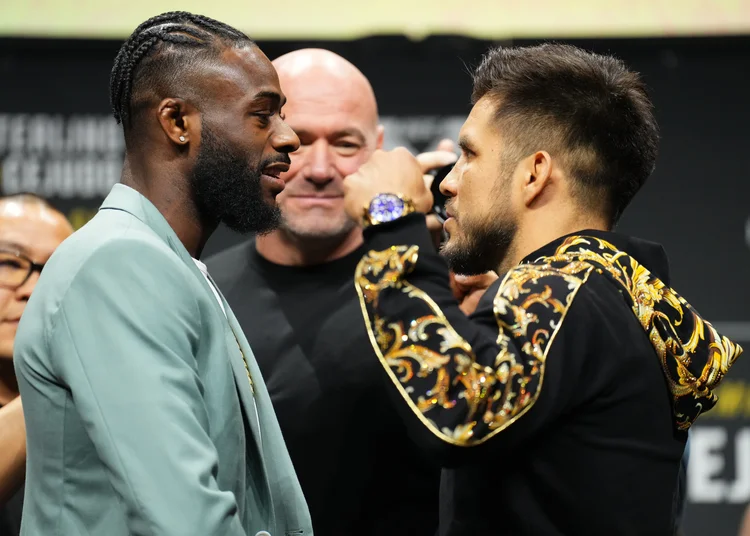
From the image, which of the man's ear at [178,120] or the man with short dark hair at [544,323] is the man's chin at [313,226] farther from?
the man's ear at [178,120]

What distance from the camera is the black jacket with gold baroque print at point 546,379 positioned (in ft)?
4.91

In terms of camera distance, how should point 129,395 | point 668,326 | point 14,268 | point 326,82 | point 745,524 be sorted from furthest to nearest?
point 745,524 < point 326,82 < point 14,268 < point 668,326 < point 129,395

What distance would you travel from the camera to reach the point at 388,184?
1.71 m

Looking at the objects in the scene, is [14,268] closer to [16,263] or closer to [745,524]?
[16,263]

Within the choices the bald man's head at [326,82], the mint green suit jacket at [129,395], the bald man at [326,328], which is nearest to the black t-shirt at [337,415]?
the bald man at [326,328]

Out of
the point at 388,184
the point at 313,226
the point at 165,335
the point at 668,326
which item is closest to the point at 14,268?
the point at 313,226

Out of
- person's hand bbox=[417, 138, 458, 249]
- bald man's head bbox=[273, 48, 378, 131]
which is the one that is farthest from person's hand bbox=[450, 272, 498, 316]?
bald man's head bbox=[273, 48, 378, 131]

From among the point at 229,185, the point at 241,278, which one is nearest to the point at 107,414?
the point at 229,185

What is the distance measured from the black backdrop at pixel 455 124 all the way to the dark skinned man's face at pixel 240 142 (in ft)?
5.62

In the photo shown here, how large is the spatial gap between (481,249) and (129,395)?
29.3 inches

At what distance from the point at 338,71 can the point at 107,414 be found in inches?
62.4

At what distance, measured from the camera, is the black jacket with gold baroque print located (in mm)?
1496

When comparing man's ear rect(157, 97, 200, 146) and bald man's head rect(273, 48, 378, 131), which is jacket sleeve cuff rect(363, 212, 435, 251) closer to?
man's ear rect(157, 97, 200, 146)

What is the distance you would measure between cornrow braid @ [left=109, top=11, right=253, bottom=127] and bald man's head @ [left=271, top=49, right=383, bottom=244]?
92 cm
